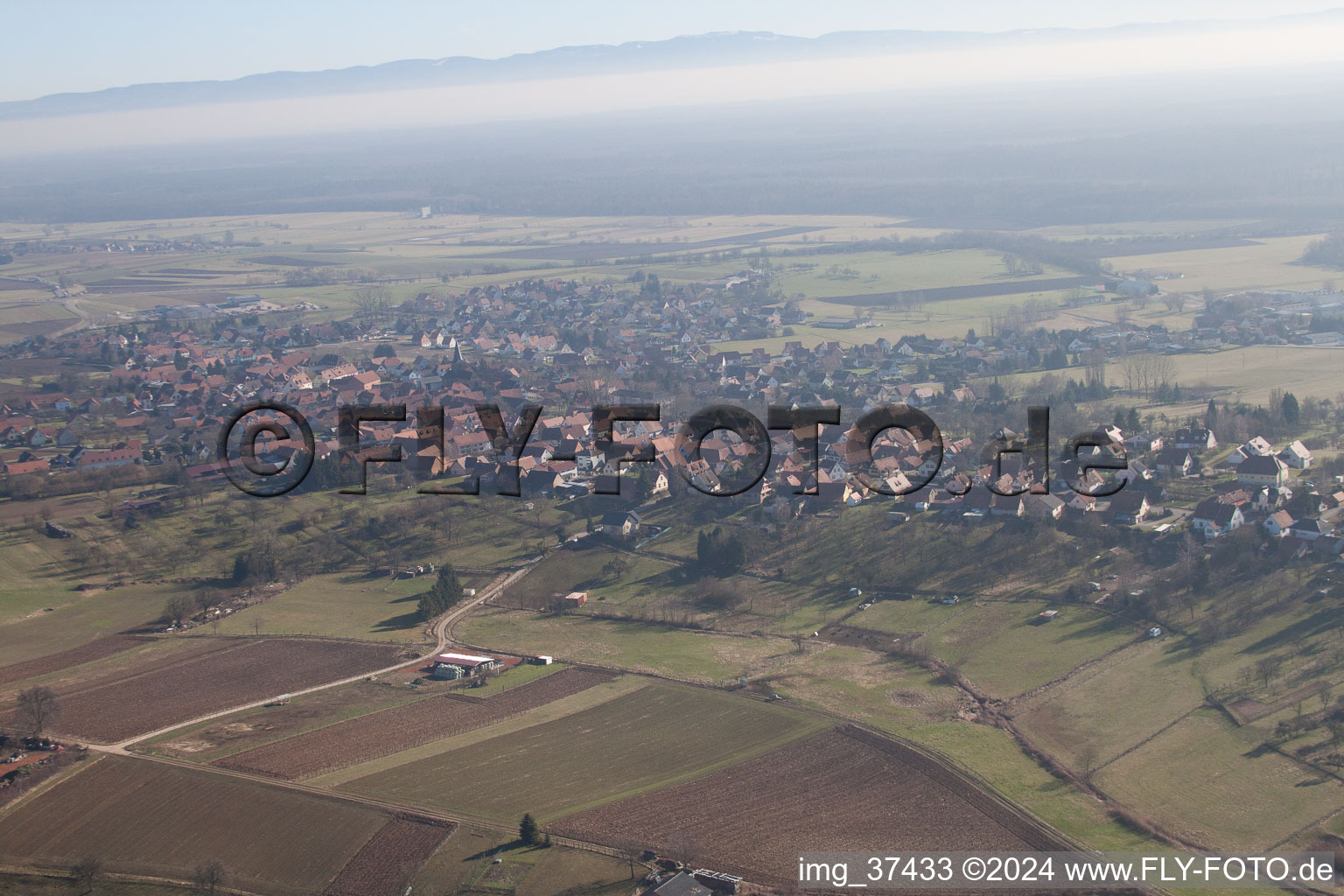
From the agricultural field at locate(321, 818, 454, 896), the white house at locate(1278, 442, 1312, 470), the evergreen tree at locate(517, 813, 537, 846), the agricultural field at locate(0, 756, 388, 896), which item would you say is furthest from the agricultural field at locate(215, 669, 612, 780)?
the white house at locate(1278, 442, 1312, 470)

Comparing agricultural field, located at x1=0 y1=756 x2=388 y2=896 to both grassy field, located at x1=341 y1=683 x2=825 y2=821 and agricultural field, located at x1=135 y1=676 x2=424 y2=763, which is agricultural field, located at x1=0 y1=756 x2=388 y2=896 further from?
grassy field, located at x1=341 y1=683 x2=825 y2=821

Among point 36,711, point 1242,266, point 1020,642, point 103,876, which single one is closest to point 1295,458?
point 1020,642

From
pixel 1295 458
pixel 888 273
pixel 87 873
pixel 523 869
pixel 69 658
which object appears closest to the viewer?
pixel 523 869

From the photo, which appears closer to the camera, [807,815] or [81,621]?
[807,815]

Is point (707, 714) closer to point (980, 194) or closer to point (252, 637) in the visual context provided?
point (252, 637)

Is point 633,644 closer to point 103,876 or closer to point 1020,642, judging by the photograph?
point 1020,642

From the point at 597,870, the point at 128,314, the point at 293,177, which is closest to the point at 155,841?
the point at 597,870

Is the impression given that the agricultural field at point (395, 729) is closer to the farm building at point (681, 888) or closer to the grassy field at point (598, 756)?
the grassy field at point (598, 756)

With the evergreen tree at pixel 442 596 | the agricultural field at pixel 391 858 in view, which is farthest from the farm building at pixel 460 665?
the agricultural field at pixel 391 858
